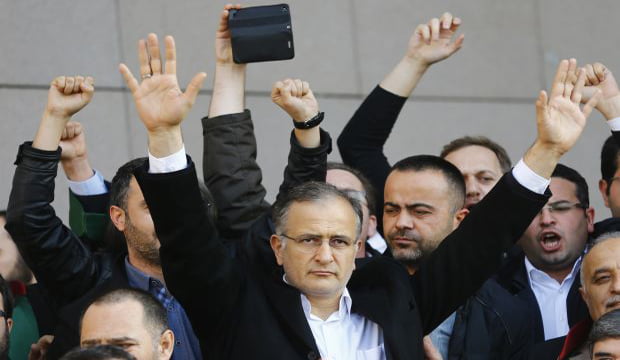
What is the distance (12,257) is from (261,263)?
5.07 ft

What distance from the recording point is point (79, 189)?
537 cm

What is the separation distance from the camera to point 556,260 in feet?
18.6

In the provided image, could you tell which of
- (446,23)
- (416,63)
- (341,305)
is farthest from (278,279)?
(446,23)

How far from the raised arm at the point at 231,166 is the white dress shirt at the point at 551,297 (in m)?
1.31

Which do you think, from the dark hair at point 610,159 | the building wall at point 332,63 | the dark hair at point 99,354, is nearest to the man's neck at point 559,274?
the dark hair at point 610,159

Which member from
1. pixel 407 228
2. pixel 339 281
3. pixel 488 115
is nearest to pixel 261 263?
pixel 339 281

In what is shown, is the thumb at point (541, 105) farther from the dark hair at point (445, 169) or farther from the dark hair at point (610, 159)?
the dark hair at point (610, 159)

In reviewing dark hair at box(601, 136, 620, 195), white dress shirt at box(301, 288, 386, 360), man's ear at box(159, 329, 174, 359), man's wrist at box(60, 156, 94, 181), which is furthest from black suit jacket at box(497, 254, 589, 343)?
man's wrist at box(60, 156, 94, 181)

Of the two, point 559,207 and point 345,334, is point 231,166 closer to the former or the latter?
point 345,334

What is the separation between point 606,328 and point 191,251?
4.65 ft

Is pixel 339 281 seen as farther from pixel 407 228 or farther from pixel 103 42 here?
pixel 103 42

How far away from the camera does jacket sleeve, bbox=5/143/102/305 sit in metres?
4.71

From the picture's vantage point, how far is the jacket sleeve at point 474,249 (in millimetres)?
4469

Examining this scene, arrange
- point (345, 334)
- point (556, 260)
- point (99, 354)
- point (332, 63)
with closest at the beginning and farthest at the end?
point (99, 354) → point (345, 334) → point (556, 260) → point (332, 63)
